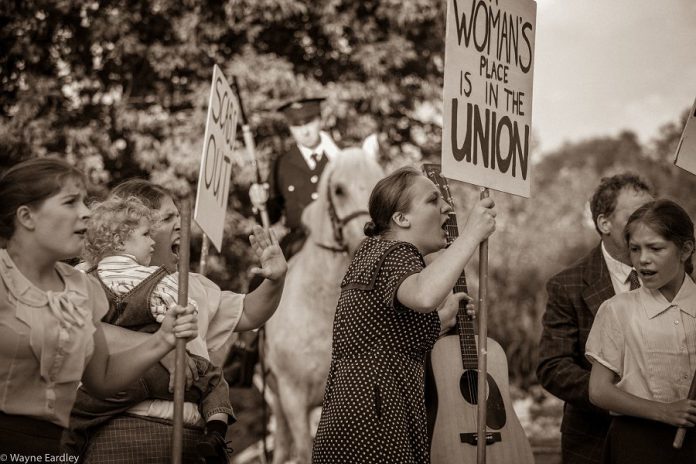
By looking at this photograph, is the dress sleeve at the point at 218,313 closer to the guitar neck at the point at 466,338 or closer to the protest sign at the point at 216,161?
the protest sign at the point at 216,161

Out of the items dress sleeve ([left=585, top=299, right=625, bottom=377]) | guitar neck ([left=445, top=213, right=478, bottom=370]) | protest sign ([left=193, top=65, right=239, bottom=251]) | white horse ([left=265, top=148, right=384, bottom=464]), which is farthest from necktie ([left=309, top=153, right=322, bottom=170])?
dress sleeve ([left=585, top=299, right=625, bottom=377])

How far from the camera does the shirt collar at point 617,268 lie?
495 cm

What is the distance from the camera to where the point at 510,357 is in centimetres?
1988

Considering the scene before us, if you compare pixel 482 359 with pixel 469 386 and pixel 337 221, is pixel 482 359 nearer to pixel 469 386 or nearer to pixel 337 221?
pixel 469 386

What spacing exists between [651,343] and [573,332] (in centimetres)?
103

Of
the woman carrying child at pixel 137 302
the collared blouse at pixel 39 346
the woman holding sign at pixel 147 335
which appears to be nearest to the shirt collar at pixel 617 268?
the woman holding sign at pixel 147 335

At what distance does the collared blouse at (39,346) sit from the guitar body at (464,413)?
1839mm

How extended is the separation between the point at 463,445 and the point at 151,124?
11446mm

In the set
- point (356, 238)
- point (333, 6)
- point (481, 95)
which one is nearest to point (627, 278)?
→ point (481, 95)

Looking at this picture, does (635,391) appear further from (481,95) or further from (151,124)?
(151,124)

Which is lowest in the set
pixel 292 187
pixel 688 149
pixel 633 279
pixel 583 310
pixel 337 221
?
pixel 583 310

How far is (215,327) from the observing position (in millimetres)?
4113

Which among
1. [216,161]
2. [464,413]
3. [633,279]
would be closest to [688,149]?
[633,279]

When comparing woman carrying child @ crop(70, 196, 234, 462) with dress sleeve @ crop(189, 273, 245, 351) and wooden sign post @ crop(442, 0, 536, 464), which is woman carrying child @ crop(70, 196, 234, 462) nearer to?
dress sleeve @ crop(189, 273, 245, 351)
